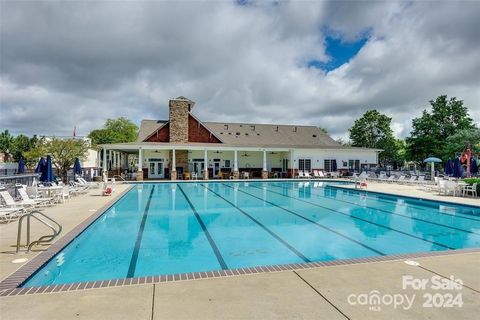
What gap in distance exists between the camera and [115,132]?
60.2 m

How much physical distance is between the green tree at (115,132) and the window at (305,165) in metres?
39.9

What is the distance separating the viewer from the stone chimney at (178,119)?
1173 inches

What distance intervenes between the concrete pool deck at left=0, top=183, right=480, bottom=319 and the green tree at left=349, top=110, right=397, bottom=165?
152 ft

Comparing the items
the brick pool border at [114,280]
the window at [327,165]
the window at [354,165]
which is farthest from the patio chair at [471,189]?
the window at [354,165]

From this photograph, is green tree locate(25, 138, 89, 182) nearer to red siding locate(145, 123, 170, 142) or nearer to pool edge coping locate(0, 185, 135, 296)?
red siding locate(145, 123, 170, 142)

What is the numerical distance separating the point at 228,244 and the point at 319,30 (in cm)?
1140

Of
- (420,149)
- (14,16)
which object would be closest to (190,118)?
(14,16)

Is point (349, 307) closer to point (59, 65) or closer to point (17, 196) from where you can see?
point (17, 196)

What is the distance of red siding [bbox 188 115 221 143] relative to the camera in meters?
30.5

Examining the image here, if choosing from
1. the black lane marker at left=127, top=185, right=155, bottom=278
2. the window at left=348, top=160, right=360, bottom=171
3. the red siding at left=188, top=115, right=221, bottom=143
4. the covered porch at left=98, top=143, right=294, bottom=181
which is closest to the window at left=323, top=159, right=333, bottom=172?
the window at left=348, top=160, right=360, bottom=171

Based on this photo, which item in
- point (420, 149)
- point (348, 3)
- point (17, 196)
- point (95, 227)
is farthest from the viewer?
point (420, 149)

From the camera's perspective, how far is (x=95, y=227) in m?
8.80

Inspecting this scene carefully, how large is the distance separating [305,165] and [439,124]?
23699 mm

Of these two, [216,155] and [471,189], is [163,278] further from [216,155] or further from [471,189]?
[216,155]
